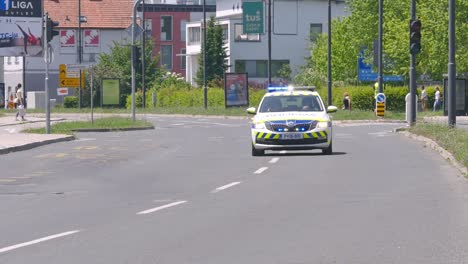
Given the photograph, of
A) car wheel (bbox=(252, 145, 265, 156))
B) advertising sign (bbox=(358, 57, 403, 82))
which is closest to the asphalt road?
car wheel (bbox=(252, 145, 265, 156))

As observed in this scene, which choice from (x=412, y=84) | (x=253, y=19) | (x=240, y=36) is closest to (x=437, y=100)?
A: (x=253, y=19)

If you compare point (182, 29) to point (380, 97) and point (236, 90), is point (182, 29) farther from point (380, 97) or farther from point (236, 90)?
point (380, 97)

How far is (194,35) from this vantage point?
12100cm

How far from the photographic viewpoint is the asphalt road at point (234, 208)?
471 inches

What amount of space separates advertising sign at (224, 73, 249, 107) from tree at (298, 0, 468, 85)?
327 inches

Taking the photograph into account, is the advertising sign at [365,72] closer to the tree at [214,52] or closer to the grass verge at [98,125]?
the grass verge at [98,125]

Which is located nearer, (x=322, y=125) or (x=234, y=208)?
(x=234, y=208)

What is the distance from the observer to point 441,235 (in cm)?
1321

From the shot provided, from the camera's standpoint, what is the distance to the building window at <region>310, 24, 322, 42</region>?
4315 inches

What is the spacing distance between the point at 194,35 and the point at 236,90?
148 feet

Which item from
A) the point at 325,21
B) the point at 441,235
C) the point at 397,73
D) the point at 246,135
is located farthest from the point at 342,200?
the point at 325,21

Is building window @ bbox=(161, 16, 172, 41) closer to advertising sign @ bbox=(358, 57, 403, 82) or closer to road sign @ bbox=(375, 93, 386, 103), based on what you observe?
advertising sign @ bbox=(358, 57, 403, 82)

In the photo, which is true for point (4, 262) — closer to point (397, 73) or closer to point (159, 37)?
point (397, 73)

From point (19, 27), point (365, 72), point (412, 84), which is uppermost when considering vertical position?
point (19, 27)
